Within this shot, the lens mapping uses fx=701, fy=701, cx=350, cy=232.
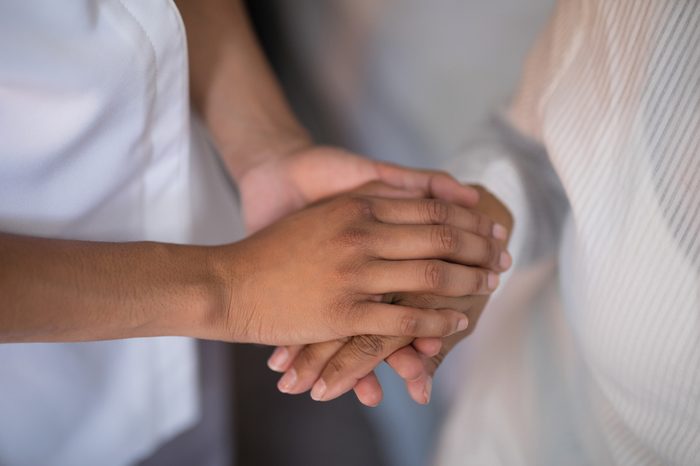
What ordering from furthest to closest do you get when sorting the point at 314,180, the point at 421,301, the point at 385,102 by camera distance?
the point at 385,102
the point at 314,180
the point at 421,301

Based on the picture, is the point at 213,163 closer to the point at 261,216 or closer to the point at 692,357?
the point at 261,216

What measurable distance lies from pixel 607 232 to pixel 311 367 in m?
0.28

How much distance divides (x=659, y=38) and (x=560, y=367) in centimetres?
35

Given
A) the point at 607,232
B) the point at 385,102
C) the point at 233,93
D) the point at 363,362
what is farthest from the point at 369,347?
the point at 385,102

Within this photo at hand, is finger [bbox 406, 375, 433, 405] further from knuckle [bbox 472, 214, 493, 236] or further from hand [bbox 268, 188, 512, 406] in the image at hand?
knuckle [bbox 472, 214, 493, 236]

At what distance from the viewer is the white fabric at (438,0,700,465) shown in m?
0.54

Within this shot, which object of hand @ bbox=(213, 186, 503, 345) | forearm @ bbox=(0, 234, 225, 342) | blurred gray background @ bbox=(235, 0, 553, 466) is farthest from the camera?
blurred gray background @ bbox=(235, 0, 553, 466)

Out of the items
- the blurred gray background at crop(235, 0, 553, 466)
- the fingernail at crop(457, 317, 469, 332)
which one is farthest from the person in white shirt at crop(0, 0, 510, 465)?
the blurred gray background at crop(235, 0, 553, 466)

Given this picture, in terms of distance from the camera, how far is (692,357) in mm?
546

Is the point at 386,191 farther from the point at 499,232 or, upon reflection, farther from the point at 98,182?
the point at 98,182

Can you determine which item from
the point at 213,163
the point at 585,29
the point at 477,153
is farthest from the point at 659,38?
the point at 213,163

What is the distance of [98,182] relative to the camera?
585 millimetres

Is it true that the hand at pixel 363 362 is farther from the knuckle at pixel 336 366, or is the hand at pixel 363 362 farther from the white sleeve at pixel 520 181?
the white sleeve at pixel 520 181

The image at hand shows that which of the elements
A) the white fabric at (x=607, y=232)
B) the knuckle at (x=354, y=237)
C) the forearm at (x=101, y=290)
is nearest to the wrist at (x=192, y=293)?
the forearm at (x=101, y=290)
